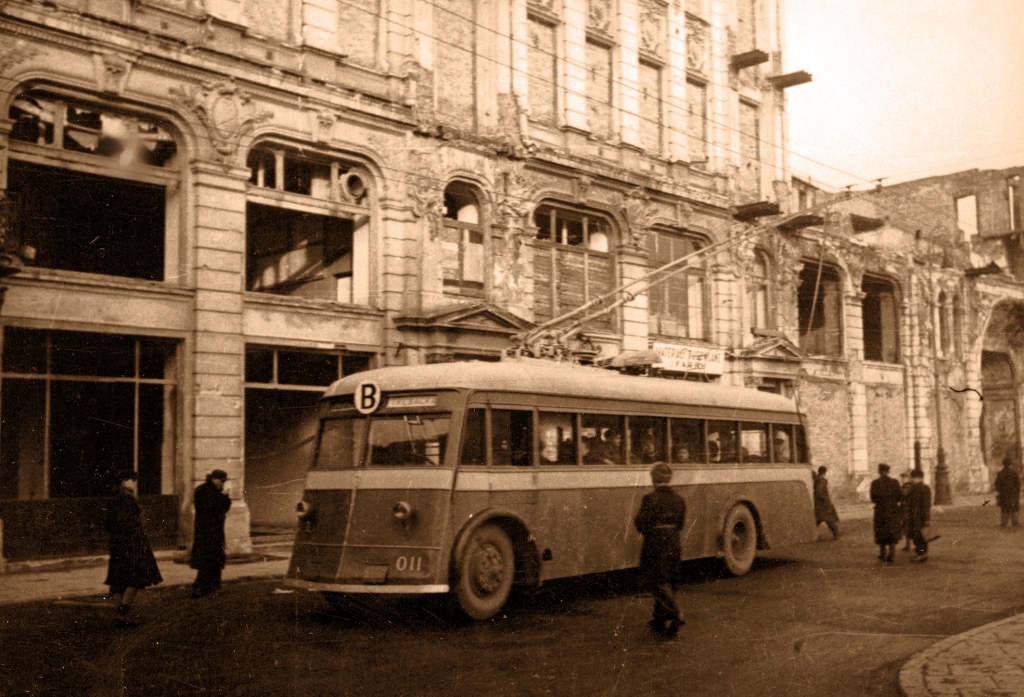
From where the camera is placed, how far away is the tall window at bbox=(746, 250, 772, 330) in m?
30.8

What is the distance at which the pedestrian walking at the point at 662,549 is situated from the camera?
32.5 ft

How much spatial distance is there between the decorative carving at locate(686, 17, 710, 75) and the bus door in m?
21.2

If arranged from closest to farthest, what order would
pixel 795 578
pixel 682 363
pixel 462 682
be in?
pixel 462 682 → pixel 795 578 → pixel 682 363

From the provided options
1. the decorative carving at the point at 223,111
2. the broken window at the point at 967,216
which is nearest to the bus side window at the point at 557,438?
the decorative carving at the point at 223,111

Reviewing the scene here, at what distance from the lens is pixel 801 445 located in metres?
17.2

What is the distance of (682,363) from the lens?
91.2ft

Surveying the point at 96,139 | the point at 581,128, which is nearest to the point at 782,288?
the point at 581,128

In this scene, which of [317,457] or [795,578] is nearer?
[317,457]

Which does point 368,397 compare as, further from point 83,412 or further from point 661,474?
point 83,412

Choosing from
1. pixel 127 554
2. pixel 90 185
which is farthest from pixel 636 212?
pixel 127 554

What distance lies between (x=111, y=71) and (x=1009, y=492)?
2009 centimetres

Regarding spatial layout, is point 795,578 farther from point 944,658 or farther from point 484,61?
point 484,61

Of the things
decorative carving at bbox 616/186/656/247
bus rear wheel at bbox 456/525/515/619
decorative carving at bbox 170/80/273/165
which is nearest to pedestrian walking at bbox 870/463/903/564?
bus rear wheel at bbox 456/525/515/619

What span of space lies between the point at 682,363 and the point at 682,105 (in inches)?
290
